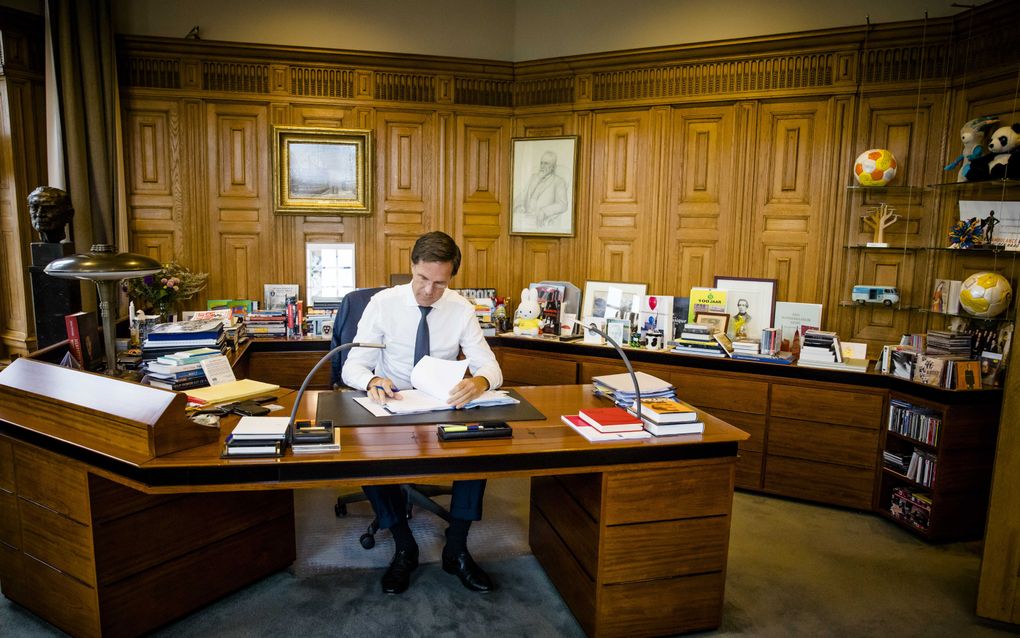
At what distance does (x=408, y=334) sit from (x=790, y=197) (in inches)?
114

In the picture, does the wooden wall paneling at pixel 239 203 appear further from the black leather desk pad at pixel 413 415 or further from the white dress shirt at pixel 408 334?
the black leather desk pad at pixel 413 415

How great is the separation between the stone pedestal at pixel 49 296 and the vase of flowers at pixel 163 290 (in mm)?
821

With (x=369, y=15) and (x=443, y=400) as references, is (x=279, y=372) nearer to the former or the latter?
(x=443, y=400)

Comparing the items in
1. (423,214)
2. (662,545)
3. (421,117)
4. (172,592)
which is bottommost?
(172,592)

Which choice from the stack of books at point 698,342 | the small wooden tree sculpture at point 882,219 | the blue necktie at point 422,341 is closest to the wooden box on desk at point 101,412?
the blue necktie at point 422,341

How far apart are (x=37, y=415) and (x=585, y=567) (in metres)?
2.21

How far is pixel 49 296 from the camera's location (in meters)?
3.40

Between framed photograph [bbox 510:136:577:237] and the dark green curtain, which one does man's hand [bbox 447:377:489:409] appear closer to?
framed photograph [bbox 510:136:577:237]

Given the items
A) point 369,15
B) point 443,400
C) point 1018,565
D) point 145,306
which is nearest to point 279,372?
point 145,306

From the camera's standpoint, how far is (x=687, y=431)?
8.69 feet

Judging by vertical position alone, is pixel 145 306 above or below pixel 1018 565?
above

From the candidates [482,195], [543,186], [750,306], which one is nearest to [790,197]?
[750,306]

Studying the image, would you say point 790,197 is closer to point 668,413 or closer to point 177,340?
point 668,413

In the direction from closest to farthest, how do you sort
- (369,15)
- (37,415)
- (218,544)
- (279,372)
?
(37,415) → (218,544) → (279,372) → (369,15)
